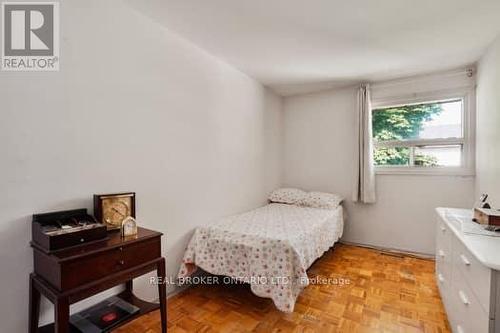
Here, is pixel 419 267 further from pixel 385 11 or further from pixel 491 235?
pixel 385 11

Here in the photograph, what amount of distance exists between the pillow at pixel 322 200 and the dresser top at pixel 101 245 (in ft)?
7.60

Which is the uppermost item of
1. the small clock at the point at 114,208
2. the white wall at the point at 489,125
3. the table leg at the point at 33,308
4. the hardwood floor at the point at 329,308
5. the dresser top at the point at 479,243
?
the white wall at the point at 489,125

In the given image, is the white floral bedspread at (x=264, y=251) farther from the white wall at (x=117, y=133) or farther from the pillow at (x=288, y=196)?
the pillow at (x=288, y=196)

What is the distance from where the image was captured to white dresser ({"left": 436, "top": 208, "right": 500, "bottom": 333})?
1058mm

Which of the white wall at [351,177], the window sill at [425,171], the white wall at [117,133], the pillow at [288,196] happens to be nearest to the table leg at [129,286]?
the white wall at [117,133]

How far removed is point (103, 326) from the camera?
55.6 inches

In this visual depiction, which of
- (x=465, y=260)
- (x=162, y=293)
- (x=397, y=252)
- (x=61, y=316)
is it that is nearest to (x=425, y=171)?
(x=397, y=252)

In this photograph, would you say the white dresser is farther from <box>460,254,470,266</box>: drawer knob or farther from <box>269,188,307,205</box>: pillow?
<box>269,188,307,205</box>: pillow

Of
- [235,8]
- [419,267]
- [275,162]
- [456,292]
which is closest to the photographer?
[456,292]

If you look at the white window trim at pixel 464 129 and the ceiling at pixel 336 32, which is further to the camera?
the white window trim at pixel 464 129

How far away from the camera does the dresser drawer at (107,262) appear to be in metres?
1.22

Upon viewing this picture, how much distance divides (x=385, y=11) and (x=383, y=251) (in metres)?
2.87

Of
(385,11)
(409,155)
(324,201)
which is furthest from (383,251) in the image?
(385,11)

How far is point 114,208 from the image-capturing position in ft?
5.44
